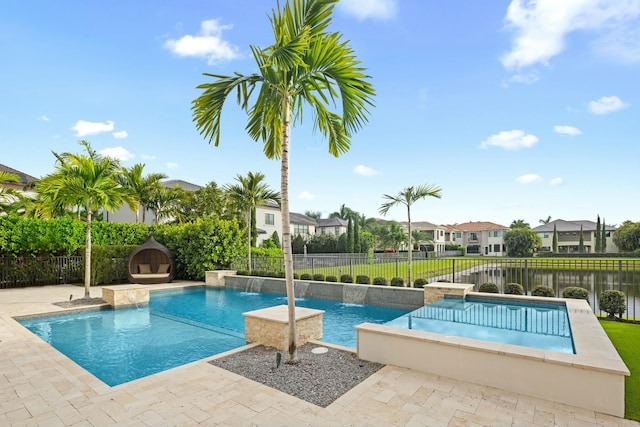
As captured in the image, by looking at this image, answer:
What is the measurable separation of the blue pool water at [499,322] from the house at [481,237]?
167 ft

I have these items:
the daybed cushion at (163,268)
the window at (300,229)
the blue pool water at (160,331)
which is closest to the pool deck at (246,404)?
the blue pool water at (160,331)

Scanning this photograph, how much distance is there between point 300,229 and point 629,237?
38.0m

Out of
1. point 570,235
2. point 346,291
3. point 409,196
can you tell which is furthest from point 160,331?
point 570,235

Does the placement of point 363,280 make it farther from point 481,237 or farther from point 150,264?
point 481,237

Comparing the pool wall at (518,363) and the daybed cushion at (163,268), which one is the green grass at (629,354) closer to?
the pool wall at (518,363)

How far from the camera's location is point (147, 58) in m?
11.8

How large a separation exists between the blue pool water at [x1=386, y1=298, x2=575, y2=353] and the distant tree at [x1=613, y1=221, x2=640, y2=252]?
4121 cm

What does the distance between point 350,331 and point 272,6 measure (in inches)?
275

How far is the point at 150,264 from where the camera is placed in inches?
706

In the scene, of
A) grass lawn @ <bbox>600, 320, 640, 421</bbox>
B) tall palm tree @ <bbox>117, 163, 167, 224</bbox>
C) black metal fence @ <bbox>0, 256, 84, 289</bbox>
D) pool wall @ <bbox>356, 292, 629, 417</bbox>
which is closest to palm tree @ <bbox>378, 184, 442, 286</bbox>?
grass lawn @ <bbox>600, 320, 640, 421</bbox>

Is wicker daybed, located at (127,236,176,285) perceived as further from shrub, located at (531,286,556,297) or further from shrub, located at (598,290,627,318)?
shrub, located at (598,290,627,318)

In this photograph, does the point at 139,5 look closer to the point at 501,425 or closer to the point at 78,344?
the point at 78,344

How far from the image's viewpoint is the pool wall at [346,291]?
10.7m

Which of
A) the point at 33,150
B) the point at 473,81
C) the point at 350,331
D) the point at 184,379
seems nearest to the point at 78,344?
the point at 184,379
